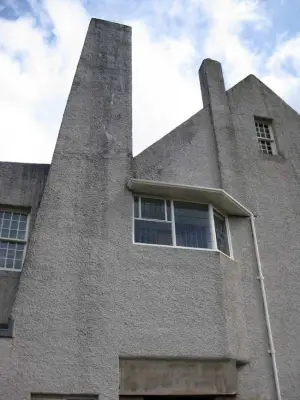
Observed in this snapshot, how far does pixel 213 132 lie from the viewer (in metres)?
15.4

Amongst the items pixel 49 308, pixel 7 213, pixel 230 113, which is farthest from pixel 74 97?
pixel 49 308

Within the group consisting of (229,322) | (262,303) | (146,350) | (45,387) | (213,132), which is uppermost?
(213,132)

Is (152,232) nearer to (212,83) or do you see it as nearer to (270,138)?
(270,138)

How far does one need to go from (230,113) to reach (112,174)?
568cm

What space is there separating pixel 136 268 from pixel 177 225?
6.24ft

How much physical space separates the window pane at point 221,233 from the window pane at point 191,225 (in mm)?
445

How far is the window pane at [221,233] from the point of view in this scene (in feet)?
42.8

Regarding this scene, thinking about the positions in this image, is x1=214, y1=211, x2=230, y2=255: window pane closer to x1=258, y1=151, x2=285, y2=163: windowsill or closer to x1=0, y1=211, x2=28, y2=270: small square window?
x1=258, y1=151, x2=285, y2=163: windowsill

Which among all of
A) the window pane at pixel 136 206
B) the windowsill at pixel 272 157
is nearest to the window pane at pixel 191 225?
the window pane at pixel 136 206

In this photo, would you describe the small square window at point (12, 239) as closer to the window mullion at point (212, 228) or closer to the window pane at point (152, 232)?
the window pane at point (152, 232)

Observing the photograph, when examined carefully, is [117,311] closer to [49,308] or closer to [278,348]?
[49,308]

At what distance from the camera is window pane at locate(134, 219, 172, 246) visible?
12.3m

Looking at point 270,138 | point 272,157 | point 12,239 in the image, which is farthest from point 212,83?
point 12,239

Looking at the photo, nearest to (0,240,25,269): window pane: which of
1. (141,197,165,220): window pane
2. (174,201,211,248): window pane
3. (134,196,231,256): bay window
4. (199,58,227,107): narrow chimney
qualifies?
(134,196,231,256): bay window
